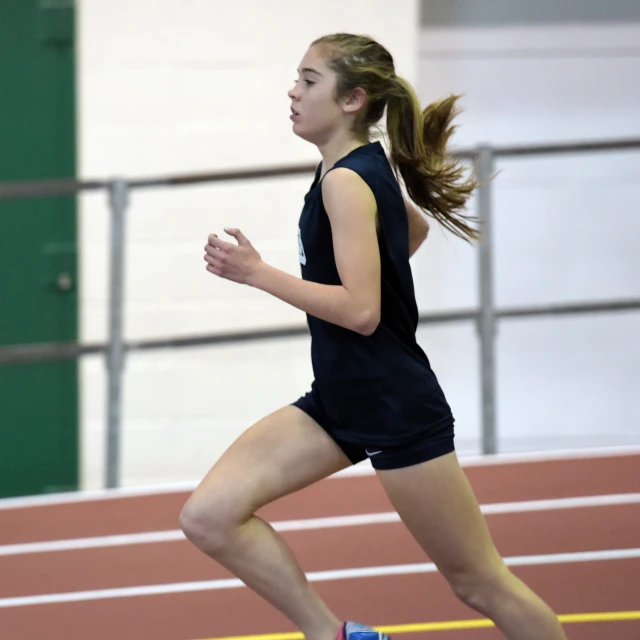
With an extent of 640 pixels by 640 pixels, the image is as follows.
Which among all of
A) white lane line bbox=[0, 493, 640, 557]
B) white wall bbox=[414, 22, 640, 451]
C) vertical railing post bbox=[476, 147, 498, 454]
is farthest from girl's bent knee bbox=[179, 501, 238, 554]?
white wall bbox=[414, 22, 640, 451]

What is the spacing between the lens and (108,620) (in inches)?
132

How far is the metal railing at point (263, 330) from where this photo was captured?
4.53 metres

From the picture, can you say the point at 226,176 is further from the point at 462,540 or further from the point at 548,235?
the point at 462,540

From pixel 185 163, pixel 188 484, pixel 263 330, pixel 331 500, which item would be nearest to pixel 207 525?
pixel 331 500

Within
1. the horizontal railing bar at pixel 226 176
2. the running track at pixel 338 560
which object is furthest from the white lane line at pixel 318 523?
the horizontal railing bar at pixel 226 176

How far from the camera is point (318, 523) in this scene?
13.6 ft

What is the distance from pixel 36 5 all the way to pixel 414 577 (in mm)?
3206

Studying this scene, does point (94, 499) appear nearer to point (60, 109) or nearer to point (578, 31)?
point (60, 109)

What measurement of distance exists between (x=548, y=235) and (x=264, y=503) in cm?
360

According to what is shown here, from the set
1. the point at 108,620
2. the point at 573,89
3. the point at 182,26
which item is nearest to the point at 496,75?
the point at 573,89

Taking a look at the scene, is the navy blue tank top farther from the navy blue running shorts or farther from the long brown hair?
the long brown hair

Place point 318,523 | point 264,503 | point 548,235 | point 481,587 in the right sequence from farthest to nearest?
point 548,235 < point 318,523 < point 264,503 < point 481,587

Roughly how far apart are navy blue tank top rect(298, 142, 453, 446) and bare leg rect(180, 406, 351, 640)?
0.11 metres

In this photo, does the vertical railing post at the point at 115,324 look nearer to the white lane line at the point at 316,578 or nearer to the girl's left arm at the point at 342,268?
the white lane line at the point at 316,578
